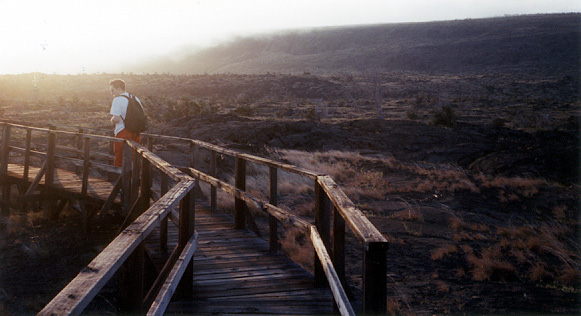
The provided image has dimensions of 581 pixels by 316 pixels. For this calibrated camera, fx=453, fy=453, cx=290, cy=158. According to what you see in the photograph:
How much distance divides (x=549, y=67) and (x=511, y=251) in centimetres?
6460

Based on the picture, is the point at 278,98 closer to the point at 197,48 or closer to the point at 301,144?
the point at 301,144

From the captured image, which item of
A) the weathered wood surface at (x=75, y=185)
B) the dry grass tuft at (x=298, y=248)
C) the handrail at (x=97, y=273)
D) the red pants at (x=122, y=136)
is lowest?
the dry grass tuft at (x=298, y=248)

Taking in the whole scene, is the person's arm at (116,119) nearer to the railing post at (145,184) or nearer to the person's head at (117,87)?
the person's head at (117,87)

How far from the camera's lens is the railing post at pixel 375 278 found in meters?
2.12

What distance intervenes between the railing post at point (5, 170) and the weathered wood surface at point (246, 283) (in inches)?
231

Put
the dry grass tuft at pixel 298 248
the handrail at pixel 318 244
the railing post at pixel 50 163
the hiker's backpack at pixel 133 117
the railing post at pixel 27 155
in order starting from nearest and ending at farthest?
the handrail at pixel 318 244
the hiker's backpack at pixel 133 117
the dry grass tuft at pixel 298 248
the railing post at pixel 50 163
the railing post at pixel 27 155

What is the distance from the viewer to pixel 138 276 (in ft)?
7.91

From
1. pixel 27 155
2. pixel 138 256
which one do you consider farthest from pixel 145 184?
pixel 27 155

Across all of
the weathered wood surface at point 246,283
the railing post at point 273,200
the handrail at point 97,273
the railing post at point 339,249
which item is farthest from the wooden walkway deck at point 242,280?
the handrail at point 97,273

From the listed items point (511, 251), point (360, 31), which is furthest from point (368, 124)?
point (360, 31)

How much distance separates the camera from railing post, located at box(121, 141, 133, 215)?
637 cm

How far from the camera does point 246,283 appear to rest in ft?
13.9

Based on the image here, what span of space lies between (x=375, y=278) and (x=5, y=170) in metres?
10.1

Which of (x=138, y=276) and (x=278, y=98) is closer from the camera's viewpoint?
(x=138, y=276)
